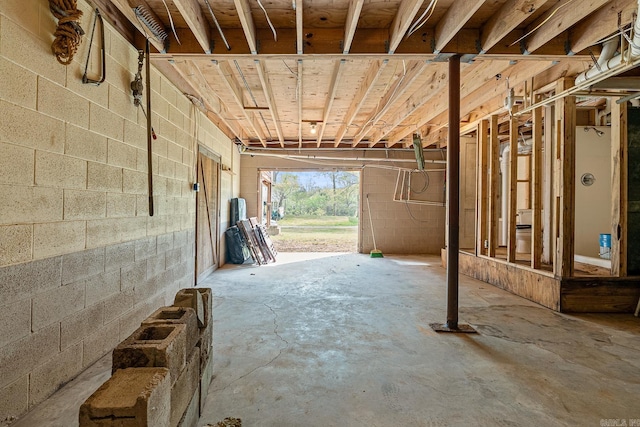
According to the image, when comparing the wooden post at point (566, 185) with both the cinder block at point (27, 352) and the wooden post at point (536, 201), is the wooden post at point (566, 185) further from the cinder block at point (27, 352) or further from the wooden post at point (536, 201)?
the cinder block at point (27, 352)

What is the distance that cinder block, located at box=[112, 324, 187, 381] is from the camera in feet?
3.71

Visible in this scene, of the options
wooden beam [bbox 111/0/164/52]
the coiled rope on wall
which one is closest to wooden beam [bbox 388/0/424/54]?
wooden beam [bbox 111/0/164/52]

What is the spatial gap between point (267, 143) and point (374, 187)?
277cm

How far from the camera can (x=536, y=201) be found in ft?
12.1

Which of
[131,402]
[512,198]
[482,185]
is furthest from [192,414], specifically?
[482,185]

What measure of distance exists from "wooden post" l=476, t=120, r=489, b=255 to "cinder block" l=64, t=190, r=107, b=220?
4695 millimetres

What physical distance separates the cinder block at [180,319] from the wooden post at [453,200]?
215cm

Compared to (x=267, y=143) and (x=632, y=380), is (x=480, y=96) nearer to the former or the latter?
(x=632, y=380)

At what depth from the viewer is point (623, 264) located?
3.18 meters

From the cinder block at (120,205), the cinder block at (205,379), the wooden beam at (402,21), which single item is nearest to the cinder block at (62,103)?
the cinder block at (120,205)

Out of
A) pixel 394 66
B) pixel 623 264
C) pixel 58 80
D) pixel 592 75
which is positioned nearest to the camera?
pixel 58 80

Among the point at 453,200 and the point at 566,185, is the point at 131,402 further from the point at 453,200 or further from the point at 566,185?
the point at 566,185

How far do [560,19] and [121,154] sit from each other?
3517 mm

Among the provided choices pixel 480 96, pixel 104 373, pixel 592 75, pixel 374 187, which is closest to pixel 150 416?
pixel 104 373
